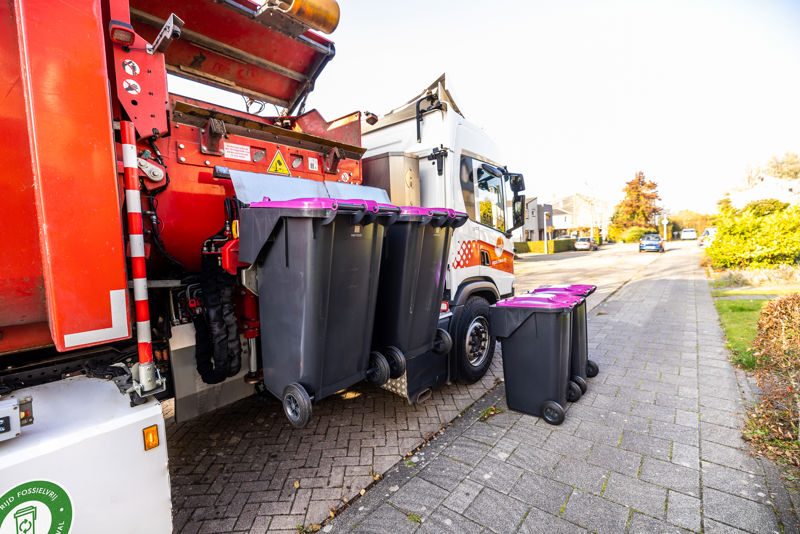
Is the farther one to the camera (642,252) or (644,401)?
(642,252)

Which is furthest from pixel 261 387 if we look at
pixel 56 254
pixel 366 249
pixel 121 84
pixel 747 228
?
pixel 747 228

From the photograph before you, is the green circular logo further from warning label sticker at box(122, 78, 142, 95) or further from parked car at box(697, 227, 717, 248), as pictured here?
parked car at box(697, 227, 717, 248)

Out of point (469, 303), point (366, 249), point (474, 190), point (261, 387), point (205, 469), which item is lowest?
point (205, 469)

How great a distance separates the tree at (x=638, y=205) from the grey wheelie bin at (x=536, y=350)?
177 feet

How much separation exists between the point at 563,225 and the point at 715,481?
198 feet

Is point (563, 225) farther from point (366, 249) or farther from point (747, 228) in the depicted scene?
point (366, 249)

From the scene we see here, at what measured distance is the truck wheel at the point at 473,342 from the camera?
3.81m

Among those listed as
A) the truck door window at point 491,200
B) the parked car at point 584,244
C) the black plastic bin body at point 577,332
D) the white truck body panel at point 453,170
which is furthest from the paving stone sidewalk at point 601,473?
the parked car at point 584,244

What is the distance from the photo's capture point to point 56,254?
145cm

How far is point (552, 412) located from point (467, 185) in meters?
2.55

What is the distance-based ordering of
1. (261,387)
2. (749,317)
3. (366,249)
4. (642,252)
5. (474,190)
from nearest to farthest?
(366,249) < (261,387) < (474,190) < (749,317) < (642,252)

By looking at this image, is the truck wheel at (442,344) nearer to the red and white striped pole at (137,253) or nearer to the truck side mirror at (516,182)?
the red and white striped pole at (137,253)

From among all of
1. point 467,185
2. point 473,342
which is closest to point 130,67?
point 467,185

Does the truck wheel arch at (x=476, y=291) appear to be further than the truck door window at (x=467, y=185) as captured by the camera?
No
